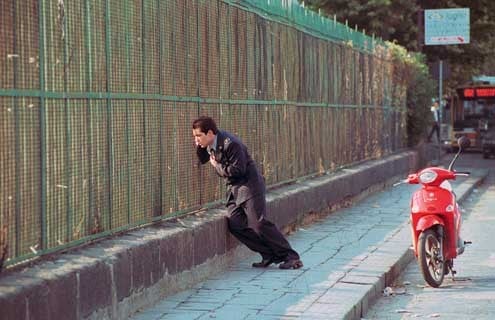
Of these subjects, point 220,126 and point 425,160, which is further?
point 425,160

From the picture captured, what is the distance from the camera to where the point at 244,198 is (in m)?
10.1

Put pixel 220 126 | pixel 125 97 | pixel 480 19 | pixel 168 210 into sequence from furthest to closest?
pixel 480 19
pixel 220 126
pixel 168 210
pixel 125 97

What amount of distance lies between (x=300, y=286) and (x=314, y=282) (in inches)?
10.7

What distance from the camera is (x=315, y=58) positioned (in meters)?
16.6

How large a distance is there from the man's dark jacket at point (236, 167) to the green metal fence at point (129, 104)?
38 cm

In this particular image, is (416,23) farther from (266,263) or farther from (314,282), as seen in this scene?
(314,282)

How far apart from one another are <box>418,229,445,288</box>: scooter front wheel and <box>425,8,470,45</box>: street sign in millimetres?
22958

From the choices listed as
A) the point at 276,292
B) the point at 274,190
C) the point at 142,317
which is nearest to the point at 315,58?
the point at 274,190

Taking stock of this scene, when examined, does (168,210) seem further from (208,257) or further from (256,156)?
(256,156)

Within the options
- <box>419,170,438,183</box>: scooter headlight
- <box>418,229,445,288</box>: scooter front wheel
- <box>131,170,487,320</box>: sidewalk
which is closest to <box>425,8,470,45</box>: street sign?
<box>131,170,487,320</box>: sidewalk

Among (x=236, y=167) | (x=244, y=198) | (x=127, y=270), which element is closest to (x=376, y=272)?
(x=244, y=198)

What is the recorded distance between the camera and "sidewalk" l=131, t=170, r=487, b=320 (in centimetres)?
809

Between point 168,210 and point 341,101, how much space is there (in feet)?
30.1

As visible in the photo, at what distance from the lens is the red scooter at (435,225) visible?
10000mm
